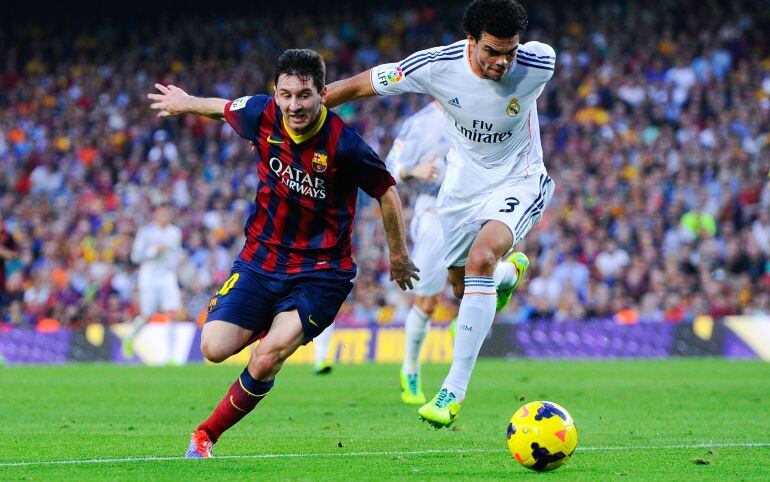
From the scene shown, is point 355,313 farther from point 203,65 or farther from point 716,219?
point 203,65

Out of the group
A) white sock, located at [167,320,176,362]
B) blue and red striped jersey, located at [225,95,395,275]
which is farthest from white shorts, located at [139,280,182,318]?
blue and red striped jersey, located at [225,95,395,275]

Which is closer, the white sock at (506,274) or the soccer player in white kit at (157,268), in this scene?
the white sock at (506,274)

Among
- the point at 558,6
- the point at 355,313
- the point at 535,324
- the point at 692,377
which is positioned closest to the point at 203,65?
the point at 558,6

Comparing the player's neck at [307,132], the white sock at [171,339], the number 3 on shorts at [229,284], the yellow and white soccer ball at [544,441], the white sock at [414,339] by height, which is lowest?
the white sock at [171,339]

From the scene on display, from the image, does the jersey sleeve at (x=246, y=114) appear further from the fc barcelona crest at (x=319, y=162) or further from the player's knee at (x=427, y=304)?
the player's knee at (x=427, y=304)

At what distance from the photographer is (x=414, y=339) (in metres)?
11.5

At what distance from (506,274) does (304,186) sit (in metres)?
2.66

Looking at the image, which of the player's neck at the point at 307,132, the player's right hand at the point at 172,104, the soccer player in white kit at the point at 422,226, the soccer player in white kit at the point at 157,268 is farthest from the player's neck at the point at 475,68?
the soccer player in white kit at the point at 157,268

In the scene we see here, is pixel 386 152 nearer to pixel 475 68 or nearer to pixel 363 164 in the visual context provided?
pixel 475 68

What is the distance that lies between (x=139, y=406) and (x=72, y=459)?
4.22 m

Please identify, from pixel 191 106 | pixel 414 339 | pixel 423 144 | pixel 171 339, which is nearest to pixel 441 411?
pixel 191 106

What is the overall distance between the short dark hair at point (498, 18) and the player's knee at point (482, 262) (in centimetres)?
143

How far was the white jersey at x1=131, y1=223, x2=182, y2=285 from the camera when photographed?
767 inches

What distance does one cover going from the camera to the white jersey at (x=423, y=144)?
38.6 feet
